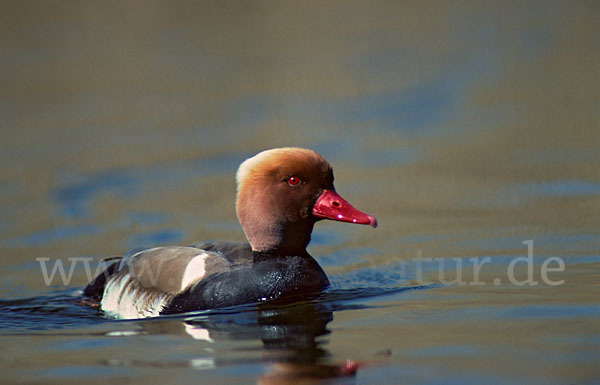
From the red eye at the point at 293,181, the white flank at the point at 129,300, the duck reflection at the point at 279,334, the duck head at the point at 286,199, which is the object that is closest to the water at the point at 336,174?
the duck reflection at the point at 279,334

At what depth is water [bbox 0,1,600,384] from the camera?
19.4 ft

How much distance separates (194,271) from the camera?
7160mm

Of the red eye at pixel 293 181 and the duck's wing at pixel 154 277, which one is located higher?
the red eye at pixel 293 181

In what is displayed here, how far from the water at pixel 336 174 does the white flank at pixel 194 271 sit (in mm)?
384

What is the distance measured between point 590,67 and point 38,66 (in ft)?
28.9

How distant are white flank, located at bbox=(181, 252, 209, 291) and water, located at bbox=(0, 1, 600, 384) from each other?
384 millimetres

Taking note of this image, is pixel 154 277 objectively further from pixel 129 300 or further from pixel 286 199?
pixel 286 199

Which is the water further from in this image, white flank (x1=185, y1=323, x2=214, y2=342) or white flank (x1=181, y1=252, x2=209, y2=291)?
white flank (x1=181, y1=252, x2=209, y2=291)

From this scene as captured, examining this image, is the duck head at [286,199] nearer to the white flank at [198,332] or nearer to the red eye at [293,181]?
the red eye at [293,181]

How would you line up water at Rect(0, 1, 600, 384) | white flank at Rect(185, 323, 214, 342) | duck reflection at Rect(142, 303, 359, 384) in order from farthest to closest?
1. white flank at Rect(185, 323, 214, 342)
2. water at Rect(0, 1, 600, 384)
3. duck reflection at Rect(142, 303, 359, 384)

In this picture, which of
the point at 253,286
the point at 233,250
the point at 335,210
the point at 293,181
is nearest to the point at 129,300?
the point at 233,250

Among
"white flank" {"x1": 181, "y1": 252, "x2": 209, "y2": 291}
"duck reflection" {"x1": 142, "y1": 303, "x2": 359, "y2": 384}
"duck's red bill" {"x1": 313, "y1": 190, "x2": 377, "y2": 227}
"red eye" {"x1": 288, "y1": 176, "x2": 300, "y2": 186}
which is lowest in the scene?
"duck reflection" {"x1": 142, "y1": 303, "x2": 359, "y2": 384}

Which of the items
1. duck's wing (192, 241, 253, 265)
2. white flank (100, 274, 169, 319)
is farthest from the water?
duck's wing (192, 241, 253, 265)

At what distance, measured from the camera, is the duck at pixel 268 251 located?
22.8 feet
